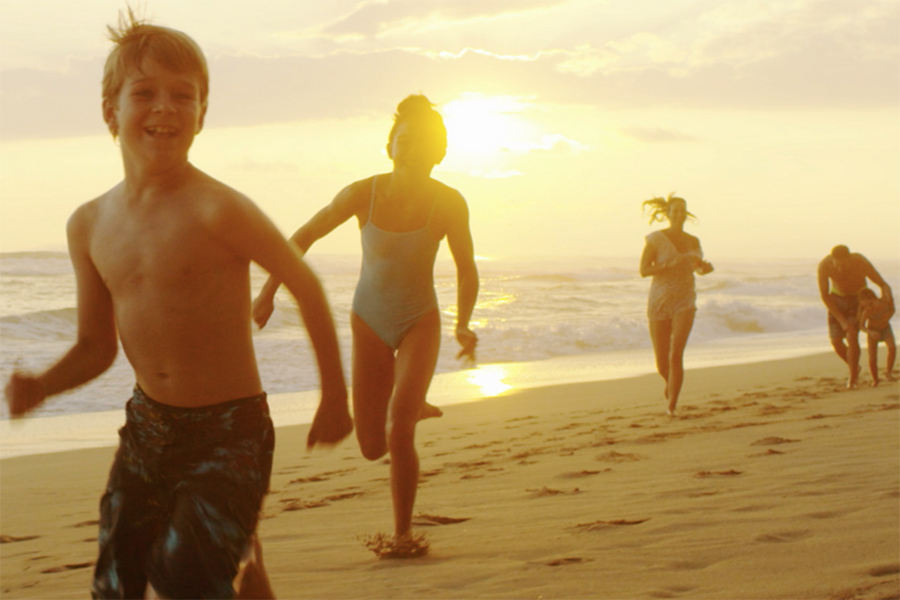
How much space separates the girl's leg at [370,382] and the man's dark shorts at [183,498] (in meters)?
1.96

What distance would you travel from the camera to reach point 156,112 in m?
2.68

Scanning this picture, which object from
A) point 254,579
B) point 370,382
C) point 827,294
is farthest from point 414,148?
point 827,294

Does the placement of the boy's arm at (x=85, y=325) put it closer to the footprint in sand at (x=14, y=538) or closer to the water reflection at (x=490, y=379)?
the footprint in sand at (x=14, y=538)

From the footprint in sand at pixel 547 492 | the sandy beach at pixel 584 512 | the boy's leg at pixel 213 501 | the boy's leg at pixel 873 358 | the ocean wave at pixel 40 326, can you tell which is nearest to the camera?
the boy's leg at pixel 213 501

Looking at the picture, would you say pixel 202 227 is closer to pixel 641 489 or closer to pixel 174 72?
pixel 174 72

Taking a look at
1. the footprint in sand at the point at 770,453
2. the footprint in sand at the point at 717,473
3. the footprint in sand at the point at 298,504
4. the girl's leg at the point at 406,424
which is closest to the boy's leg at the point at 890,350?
the footprint in sand at the point at 770,453

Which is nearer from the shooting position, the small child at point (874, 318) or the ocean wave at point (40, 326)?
the small child at point (874, 318)

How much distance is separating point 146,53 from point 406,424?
2.30 meters

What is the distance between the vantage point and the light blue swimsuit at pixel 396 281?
4.70 metres

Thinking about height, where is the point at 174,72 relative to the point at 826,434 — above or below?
above

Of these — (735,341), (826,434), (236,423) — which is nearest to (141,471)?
(236,423)

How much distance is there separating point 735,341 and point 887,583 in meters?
18.5

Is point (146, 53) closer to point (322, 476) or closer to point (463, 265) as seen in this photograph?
point (463, 265)

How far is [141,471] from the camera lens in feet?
8.85
